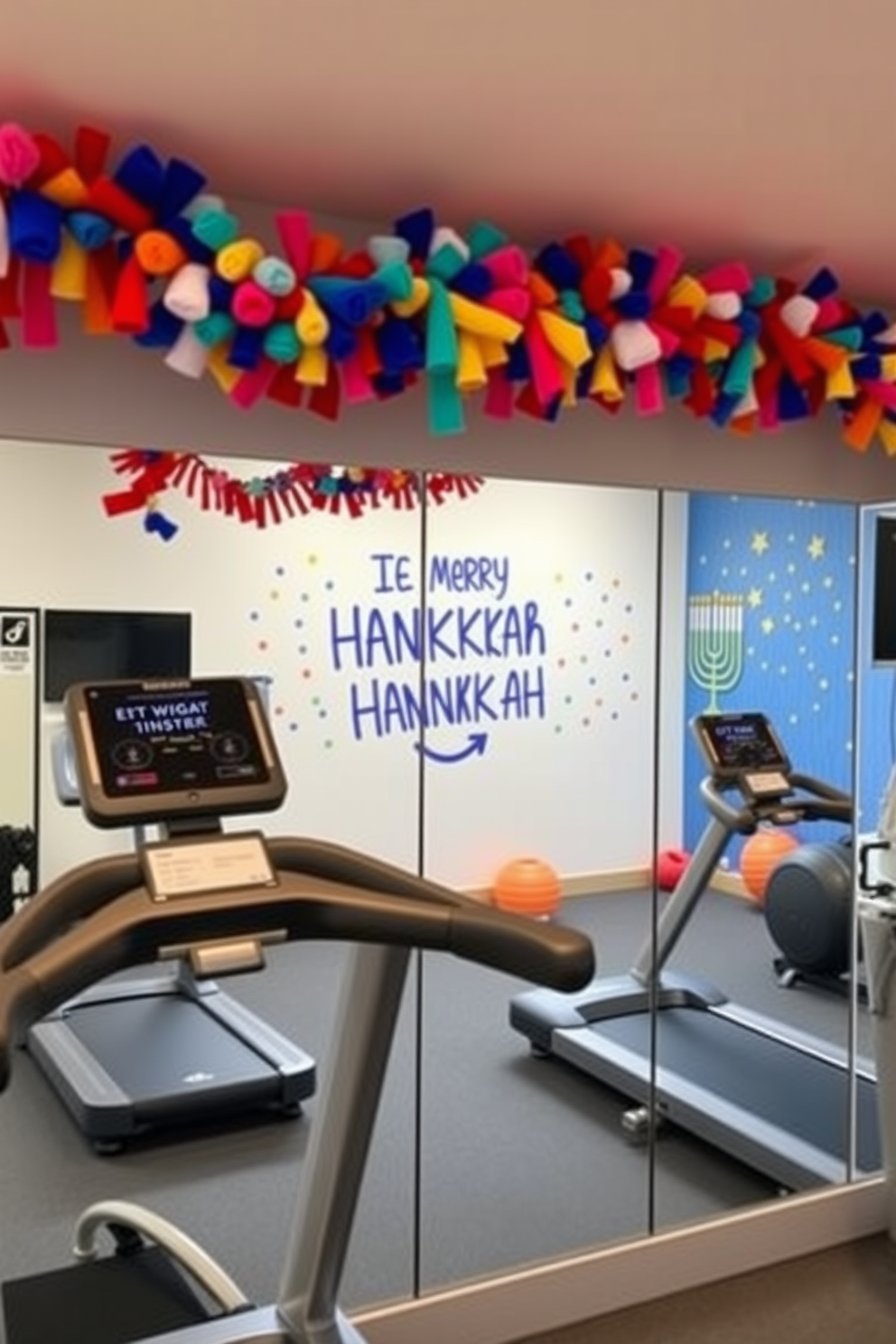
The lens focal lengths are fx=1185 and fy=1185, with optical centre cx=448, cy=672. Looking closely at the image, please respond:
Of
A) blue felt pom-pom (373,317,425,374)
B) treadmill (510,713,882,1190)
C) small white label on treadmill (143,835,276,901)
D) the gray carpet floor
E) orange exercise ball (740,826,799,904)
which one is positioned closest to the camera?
small white label on treadmill (143,835,276,901)

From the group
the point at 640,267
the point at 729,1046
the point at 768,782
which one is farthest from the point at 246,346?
the point at 729,1046

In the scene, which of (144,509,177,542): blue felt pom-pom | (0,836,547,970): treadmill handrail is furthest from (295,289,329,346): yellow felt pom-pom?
(0,836,547,970): treadmill handrail

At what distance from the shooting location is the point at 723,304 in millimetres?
2637

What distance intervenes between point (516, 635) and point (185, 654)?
3.32 ft

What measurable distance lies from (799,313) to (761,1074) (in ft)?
7.63

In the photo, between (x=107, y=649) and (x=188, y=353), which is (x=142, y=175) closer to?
(x=188, y=353)

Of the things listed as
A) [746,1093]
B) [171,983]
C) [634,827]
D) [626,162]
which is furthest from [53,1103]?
[626,162]

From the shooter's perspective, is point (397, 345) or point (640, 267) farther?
point (640, 267)

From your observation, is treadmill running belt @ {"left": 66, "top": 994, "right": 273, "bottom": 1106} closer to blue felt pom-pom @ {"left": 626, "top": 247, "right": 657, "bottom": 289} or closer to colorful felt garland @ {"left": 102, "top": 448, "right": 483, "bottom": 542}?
colorful felt garland @ {"left": 102, "top": 448, "right": 483, "bottom": 542}

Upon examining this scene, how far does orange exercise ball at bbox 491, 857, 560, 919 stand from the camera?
3.31 metres

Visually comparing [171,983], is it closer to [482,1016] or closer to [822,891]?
[482,1016]

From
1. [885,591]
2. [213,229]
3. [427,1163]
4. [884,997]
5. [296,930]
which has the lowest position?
[427,1163]

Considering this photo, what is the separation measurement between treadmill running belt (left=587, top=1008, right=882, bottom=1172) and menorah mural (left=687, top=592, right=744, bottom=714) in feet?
3.47

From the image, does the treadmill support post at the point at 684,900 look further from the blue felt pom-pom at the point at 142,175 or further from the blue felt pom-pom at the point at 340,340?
the blue felt pom-pom at the point at 142,175
